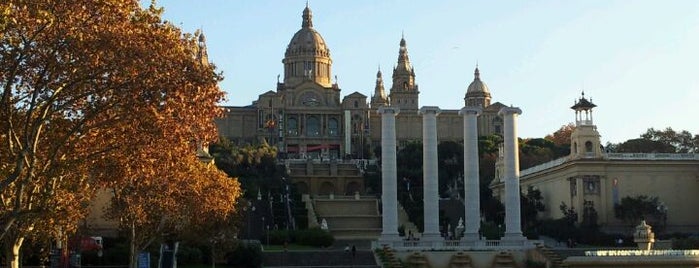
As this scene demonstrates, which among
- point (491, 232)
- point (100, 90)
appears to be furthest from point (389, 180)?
point (100, 90)

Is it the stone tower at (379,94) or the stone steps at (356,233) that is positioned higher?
the stone tower at (379,94)

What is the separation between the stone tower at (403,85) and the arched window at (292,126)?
62.0 feet

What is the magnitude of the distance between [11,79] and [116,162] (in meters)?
4.49

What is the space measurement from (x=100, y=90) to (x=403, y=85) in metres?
156

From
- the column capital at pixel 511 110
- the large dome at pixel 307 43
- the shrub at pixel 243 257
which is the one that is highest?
the large dome at pixel 307 43

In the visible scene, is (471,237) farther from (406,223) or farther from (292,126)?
(292,126)

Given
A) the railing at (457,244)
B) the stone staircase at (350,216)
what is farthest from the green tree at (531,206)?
the railing at (457,244)

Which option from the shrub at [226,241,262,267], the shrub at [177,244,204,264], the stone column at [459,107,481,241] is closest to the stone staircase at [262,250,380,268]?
the shrub at [226,241,262,267]

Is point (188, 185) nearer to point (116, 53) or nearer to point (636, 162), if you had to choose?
point (116, 53)

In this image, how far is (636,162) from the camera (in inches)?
3339

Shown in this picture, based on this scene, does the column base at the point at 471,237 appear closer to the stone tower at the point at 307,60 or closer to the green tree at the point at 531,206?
the green tree at the point at 531,206

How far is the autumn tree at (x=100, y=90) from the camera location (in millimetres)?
26828

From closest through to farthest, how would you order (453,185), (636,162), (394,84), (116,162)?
(116,162), (636,162), (453,185), (394,84)

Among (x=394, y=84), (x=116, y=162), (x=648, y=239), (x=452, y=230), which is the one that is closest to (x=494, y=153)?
(x=452, y=230)
